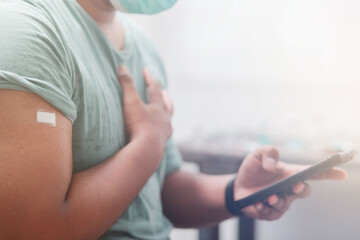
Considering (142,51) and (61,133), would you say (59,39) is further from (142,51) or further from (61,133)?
(142,51)

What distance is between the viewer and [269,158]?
81 centimetres

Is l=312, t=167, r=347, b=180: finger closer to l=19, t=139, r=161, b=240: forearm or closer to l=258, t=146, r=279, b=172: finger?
l=258, t=146, r=279, b=172: finger

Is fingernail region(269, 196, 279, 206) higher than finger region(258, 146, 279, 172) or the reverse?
the reverse

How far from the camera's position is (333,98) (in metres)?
1.42

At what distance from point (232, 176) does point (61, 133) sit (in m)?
0.50

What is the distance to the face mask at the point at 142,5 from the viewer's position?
2.56 ft

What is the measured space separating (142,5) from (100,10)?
0.09 m

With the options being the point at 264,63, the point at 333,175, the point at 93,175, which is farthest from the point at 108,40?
the point at 264,63

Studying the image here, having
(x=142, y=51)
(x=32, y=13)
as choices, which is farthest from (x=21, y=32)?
(x=142, y=51)

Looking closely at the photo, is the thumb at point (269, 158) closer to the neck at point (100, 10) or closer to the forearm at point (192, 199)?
the forearm at point (192, 199)

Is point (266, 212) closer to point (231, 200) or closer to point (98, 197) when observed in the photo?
point (231, 200)

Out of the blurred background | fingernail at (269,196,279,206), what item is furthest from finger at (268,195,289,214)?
the blurred background

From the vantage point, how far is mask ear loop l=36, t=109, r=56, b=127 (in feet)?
1.77

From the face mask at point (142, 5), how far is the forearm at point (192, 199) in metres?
0.43
